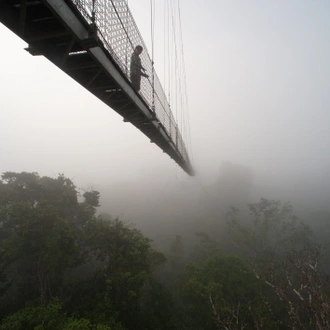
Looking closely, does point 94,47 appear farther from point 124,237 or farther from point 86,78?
point 124,237

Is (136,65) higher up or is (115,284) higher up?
(136,65)

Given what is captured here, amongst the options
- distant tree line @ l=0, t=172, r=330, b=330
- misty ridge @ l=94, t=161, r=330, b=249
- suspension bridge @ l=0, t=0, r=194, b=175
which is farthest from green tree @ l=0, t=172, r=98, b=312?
misty ridge @ l=94, t=161, r=330, b=249

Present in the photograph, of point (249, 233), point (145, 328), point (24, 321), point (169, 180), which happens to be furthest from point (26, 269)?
point (169, 180)

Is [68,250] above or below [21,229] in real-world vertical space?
below

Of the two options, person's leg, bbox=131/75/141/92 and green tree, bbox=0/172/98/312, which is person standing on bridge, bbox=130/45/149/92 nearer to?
person's leg, bbox=131/75/141/92

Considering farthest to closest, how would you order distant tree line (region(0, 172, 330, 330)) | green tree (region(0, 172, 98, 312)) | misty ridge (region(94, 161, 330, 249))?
misty ridge (region(94, 161, 330, 249)) < green tree (region(0, 172, 98, 312)) < distant tree line (region(0, 172, 330, 330))

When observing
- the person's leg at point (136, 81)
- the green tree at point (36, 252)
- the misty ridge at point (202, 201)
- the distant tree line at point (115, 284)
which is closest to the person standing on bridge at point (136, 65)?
the person's leg at point (136, 81)

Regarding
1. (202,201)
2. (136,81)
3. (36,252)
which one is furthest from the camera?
(202,201)

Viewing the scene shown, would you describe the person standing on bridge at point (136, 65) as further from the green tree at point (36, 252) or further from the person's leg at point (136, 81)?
the green tree at point (36, 252)

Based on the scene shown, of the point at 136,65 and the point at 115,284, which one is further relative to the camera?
the point at 115,284

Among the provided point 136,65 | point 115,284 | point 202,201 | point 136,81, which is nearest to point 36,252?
point 115,284

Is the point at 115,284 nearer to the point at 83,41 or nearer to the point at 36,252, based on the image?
the point at 36,252

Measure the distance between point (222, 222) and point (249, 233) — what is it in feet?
36.0

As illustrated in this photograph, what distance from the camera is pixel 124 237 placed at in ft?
46.4
